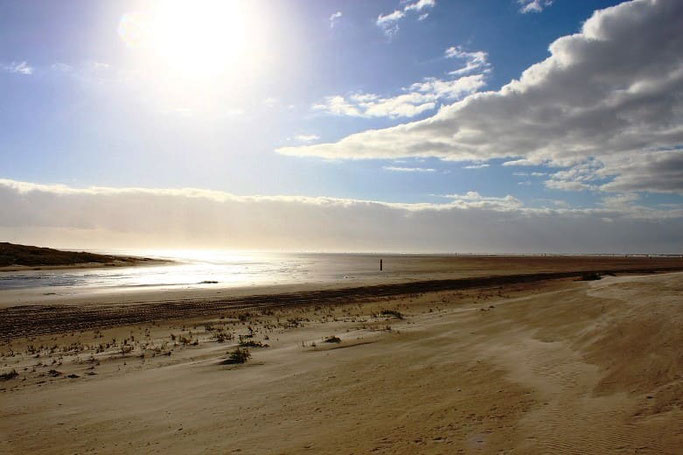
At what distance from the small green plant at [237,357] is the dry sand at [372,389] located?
0.25 metres

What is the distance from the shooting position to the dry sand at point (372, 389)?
21.7ft

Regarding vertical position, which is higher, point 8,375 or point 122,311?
point 8,375

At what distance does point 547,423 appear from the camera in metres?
6.78

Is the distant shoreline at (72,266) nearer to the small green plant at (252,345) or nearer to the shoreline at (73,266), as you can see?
the shoreline at (73,266)

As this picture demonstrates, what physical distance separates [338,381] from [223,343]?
656 centimetres

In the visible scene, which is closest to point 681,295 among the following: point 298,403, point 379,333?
point 379,333

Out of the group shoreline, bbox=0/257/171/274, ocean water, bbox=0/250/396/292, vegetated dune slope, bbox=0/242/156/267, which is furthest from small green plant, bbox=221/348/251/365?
vegetated dune slope, bbox=0/242/156/267

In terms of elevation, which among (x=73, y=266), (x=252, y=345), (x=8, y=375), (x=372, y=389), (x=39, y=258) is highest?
(x=39, y=258)

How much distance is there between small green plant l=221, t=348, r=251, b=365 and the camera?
1200 centimetres

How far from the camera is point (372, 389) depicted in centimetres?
927

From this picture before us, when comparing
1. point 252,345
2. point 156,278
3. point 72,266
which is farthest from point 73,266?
point 252,345

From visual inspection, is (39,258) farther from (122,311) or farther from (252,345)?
(252,345)

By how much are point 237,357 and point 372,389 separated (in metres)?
4.76

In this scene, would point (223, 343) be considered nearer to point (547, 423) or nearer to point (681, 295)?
point (547, 423)
